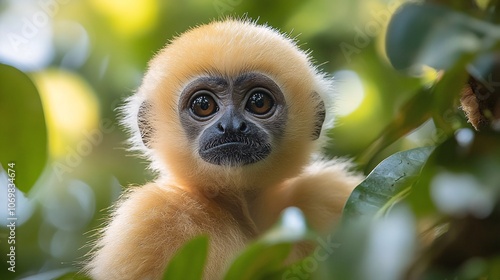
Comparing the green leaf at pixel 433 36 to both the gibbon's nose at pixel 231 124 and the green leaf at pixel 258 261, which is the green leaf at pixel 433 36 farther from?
the gibbon's nose at pixel 231 124

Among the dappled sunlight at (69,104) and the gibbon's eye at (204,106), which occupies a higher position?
the gibbon's eye at (204,106)

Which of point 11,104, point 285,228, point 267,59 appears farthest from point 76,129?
point 285,228

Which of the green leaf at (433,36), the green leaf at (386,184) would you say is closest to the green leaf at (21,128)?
the green leaf at (386,184)

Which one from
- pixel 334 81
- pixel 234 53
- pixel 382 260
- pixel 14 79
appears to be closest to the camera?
pixel 382 260

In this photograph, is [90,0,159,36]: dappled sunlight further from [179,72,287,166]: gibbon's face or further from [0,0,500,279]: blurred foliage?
A: [179,72,287,166]: gibbon's face

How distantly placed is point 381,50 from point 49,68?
224cm

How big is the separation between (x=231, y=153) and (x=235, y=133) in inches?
4.7

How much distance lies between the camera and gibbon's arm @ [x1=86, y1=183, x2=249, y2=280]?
10.1ft

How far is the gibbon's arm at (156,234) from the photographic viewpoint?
307 centimetres

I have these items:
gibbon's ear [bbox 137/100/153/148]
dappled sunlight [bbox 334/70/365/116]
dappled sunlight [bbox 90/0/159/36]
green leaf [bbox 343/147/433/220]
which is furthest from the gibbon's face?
green leaf [bbox 343/147/433/220]

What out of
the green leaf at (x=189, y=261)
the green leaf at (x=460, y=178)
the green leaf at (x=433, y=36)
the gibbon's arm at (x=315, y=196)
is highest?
the green leaf at (x=433, y=36)

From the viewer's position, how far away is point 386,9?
3.53 m

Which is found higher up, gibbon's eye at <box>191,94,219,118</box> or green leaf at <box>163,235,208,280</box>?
green leaf at <box>163,235,208,280</box>

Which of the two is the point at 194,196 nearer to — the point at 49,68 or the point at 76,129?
the point at 76,129
